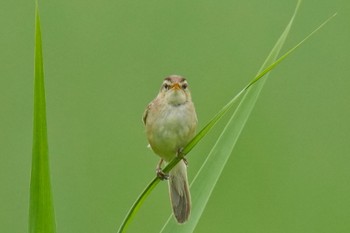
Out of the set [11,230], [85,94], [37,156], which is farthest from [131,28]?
[37,156]

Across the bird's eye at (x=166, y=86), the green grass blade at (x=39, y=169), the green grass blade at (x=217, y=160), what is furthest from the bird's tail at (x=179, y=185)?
the green grass blade at (x=39, y=169)

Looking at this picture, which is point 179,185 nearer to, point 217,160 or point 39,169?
point 217,160

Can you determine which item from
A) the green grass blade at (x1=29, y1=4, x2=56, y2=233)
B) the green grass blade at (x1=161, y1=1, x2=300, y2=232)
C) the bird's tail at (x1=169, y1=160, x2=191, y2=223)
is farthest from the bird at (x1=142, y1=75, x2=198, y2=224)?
the green grass blade at (x1=29, y1=4, x2=56, y2=233)

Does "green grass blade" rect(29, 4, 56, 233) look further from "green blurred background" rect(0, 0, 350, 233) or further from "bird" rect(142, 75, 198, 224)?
"green blurred background" rect(0, 0, 350, 233)

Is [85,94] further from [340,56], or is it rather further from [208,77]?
[340,56]

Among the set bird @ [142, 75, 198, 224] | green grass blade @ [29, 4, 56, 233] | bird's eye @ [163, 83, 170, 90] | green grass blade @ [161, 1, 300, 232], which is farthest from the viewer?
bird's eye @ [163, 83, 170, 90]
